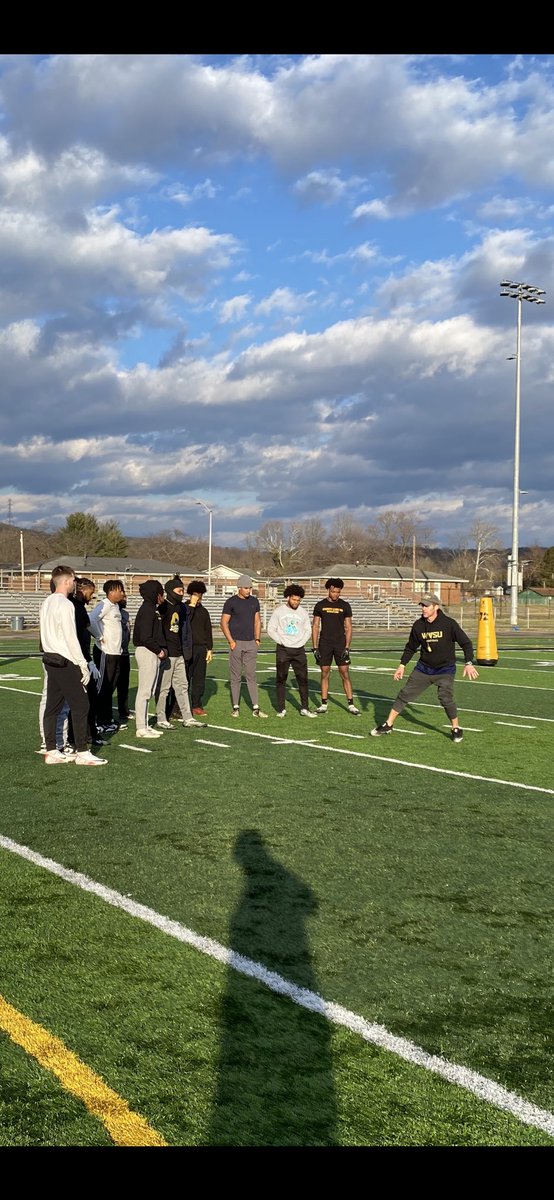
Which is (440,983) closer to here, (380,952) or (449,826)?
(380,952)

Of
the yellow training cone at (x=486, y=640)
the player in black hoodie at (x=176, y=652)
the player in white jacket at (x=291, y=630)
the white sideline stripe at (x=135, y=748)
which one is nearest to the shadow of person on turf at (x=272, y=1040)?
the white sideline stripe at (x=135, y=748)

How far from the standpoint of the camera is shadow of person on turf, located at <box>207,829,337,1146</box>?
3.05 metres

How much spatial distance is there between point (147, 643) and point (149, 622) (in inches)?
9.7

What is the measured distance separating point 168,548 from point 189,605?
126 metres

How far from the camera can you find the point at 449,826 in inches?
275

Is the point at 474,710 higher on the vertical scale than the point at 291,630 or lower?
lower

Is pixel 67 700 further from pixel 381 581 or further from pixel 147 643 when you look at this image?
pixel 381 581

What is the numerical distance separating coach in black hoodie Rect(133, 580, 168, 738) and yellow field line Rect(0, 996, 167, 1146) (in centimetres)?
685

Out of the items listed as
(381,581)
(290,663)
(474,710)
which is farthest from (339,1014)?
(381,581)

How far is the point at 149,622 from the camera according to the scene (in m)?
10.7


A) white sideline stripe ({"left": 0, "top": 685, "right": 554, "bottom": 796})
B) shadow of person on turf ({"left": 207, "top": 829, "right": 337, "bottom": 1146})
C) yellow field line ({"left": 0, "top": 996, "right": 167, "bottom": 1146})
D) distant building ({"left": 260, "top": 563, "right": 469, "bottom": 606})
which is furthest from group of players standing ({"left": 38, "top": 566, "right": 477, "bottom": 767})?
distant building ({"left": 260, "top": 563, "right": 469, "bottom": 606})

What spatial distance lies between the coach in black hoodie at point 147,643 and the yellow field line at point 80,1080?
6.85m

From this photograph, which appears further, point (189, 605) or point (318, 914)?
point (189, 605)
